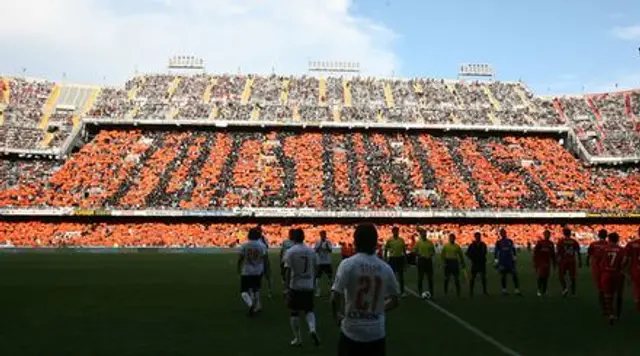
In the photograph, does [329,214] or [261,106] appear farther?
[261,106]

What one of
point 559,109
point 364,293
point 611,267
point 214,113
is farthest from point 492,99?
point 364,293

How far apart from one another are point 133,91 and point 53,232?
1173 inches

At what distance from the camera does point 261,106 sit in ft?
263

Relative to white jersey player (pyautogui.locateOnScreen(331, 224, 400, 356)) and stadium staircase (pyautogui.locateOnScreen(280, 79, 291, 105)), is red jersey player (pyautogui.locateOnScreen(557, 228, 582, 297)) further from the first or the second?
stadium staircase (pyautogui.locateOnScreen(280, 79, 291, 105))

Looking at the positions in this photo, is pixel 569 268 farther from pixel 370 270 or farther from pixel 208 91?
pixel 208 91

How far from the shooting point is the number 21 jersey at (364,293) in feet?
20.4

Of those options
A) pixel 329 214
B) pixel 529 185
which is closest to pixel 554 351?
pixel 329 214

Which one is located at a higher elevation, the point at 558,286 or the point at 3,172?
the point at 3,172

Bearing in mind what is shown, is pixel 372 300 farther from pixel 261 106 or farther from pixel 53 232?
pixel 261 106

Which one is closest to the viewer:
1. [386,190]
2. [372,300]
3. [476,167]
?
[372,300]

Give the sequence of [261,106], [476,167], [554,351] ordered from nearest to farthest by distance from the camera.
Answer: [554,351] < [476,167] < [261,106]

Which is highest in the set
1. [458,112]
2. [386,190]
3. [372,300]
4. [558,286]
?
[458,112]

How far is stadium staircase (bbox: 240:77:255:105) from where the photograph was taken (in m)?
81.3

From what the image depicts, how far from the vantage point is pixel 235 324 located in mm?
14312
